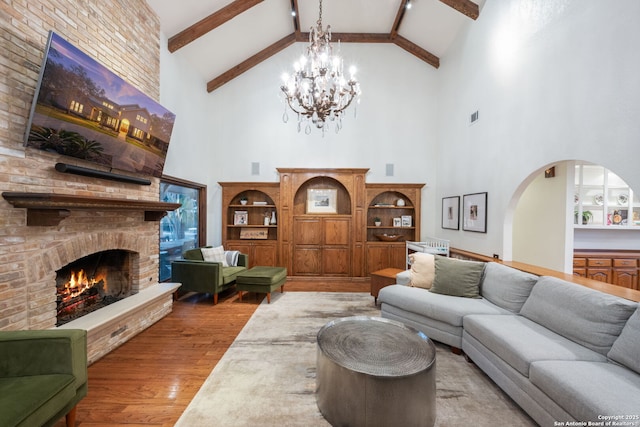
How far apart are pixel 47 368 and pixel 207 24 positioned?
473cm

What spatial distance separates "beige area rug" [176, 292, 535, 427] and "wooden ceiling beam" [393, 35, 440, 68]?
226 inches

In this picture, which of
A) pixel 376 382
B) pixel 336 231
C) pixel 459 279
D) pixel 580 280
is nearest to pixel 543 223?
pixel 580 280

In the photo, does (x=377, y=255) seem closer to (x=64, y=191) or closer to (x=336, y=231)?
(x=336, y=231)

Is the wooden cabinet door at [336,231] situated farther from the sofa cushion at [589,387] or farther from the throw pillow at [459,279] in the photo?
the sofa cushion at [589,387]

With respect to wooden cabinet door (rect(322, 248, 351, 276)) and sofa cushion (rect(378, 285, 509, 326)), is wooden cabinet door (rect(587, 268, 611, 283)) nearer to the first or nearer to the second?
sofa cushion (rect(378, 285, 509, 326))

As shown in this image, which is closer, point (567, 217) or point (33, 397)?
point (33, 397)

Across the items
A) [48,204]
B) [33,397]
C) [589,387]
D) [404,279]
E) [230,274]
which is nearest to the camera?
[33,397]

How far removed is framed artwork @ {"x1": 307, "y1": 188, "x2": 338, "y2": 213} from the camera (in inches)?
237

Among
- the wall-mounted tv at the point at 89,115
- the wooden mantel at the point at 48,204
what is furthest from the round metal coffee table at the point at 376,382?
the wall-mounted tv at the point at 89,115

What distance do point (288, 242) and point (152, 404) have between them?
3.86 meters

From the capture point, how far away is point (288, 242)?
5770 mm

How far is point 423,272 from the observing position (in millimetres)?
3533

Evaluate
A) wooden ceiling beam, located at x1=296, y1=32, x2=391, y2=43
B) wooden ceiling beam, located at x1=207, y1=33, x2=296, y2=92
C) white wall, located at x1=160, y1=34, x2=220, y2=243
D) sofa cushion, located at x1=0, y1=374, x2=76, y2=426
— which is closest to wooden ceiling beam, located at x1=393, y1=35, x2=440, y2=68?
wooden ceiling beam, located at x1=296, y1=32, x2=391, y2=43

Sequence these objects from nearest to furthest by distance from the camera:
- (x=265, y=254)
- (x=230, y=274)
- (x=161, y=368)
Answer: (x=161, y=368), (x=230, y=274), (x=265, y=254)
